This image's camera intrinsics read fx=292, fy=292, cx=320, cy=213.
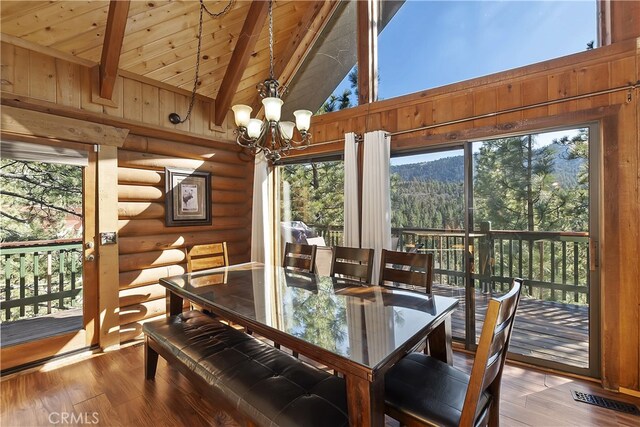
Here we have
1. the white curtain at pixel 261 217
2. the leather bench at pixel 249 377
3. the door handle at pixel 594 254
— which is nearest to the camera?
the leather bench at pixel 249 377

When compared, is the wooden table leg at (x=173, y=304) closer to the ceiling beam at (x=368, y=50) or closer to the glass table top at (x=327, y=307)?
the glass table top at (x=327, y=307)

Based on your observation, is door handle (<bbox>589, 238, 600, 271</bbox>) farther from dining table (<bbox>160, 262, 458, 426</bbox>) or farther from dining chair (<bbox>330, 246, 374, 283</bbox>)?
dining chair (<bbox>330, 246, 374, 283</bbox>)

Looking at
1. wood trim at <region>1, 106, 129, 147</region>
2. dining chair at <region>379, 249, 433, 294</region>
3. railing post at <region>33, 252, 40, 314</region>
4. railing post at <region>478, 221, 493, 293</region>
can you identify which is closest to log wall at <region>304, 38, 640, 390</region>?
railing post at <region>478, 221, 493, 293</region>

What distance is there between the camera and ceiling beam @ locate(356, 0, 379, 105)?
3.69 m

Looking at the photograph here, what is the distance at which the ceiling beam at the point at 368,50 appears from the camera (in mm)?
3686

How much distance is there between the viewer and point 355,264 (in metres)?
2.78

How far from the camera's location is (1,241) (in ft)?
8.84

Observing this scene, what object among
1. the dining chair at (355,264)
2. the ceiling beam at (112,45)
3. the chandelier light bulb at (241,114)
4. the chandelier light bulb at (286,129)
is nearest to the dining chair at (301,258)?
the dining chair at (355,264)

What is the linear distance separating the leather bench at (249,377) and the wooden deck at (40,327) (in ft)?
4.38

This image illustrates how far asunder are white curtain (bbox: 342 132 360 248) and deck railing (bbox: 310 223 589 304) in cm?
68

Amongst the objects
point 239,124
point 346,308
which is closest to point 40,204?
point 239,124

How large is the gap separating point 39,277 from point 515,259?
4.78 m

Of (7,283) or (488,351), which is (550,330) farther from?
(7,283)

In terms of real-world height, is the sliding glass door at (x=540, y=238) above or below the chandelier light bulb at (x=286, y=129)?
below
